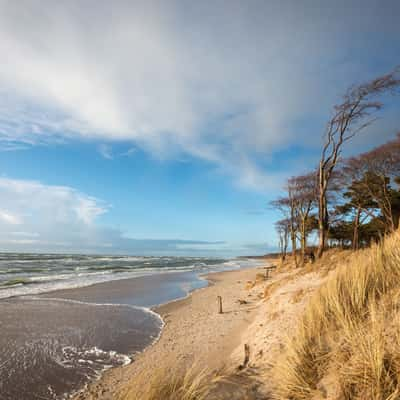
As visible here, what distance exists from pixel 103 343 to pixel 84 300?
8734mm

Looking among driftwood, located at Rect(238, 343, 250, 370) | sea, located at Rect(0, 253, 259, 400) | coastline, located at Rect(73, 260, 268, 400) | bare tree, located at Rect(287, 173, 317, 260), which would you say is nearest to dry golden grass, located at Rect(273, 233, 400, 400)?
driftwood, located at Rect(238, 343, 250, 370)

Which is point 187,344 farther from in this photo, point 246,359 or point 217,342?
point 246,359

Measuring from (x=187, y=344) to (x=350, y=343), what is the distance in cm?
619

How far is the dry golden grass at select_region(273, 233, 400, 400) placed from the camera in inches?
126

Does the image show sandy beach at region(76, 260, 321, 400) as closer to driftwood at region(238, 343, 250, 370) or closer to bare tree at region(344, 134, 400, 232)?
driftwood at region(238, 343, 250, 370)

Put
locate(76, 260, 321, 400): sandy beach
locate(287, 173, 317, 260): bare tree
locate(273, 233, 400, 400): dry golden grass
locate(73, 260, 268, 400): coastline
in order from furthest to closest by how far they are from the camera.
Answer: locate(287, 173, 317, 260): bare tree < locate(73, 260, 268, 400): coastline < locate(76, 260, 321, 400): sandy beach < locate(273, 233, 400, 400): dry golden grass

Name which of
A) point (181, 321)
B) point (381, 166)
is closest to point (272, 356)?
point (181, 321)

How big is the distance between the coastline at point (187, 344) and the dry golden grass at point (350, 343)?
1643mm

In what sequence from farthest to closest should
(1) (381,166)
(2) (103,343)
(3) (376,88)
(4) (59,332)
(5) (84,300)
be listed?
(1) (381,166)
(5) (84,300)
(3) (376,88)
(4) (59,332)
(2) (103,343)

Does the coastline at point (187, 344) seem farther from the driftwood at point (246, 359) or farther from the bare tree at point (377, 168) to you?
the bare tree at point (377, 168)

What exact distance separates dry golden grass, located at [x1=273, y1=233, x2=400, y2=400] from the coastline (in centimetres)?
164

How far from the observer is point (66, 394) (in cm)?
605

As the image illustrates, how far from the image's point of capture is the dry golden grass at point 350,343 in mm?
3196

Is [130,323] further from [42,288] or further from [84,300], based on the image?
[42,288]
